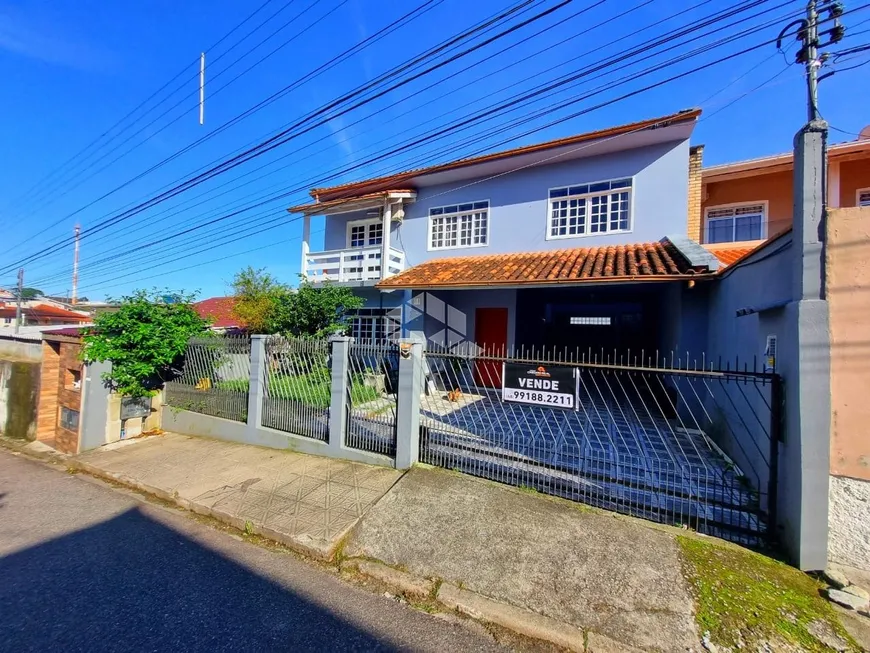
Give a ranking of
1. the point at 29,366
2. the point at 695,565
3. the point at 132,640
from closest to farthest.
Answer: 1. the point at 132,640
2. the point at 695,565
3. the point at 29,366

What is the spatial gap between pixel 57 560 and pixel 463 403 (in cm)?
609

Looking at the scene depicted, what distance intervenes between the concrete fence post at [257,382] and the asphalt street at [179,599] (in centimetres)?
216

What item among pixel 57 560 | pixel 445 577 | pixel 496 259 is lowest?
pixel 57 560

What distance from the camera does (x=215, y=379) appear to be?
6.95m

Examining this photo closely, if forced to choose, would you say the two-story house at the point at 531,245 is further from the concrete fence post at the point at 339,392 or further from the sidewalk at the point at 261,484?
the sidewalk at the point at 261,484

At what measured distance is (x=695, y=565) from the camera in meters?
2.82

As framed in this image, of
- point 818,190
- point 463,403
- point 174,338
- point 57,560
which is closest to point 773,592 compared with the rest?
point 818,190

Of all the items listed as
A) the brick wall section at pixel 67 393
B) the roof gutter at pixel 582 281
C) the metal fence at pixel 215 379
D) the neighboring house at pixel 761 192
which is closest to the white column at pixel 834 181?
the neighboring house at pixel 761 192

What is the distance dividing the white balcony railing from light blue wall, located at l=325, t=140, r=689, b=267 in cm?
73

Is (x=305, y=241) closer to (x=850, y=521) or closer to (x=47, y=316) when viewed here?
(x=850, y=521)

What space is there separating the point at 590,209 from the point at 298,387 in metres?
8.17

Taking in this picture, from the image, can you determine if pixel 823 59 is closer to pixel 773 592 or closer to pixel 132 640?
pixel 773 592

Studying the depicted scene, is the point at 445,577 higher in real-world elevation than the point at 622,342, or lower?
lower

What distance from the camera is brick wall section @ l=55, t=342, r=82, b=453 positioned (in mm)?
7176
